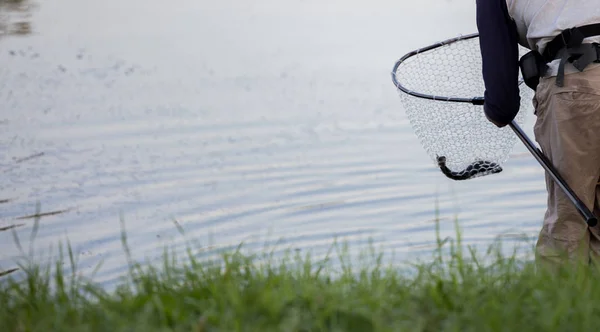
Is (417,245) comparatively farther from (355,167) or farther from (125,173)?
(125,173)

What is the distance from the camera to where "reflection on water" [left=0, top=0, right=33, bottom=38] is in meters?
14.6

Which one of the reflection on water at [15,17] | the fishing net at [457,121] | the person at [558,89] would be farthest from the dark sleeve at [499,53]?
the reflection on water at [15,17]

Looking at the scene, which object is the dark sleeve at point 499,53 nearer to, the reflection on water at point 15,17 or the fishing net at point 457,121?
the fishing net at point 457,121

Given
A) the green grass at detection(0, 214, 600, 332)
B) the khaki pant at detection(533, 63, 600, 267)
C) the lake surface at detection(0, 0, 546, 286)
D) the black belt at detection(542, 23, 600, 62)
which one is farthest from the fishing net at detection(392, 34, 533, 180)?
the green grass at detection(0, 214, 600, 332)

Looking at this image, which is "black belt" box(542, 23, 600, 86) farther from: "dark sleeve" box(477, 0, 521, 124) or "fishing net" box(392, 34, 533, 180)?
"fishing net" box(392, 34, 533, 180)

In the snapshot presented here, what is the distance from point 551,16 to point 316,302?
1832 millimetres

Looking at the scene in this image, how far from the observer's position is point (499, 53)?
4320 millimetres

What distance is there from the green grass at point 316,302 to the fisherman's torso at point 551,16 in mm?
1103

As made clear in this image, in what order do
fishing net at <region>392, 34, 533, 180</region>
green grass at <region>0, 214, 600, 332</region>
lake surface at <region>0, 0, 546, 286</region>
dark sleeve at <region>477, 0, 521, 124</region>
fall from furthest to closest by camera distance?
lake surface at <region>0, 0, 546, 286</region> < fishing net at <region>392, 34, 533, 180</region> < dark sleeve at <region>477, 0, 521, 124</region> < green grass at <region>0, 214, 600, 332</region>

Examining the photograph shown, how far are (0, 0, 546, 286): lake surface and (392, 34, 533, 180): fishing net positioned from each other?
912mm

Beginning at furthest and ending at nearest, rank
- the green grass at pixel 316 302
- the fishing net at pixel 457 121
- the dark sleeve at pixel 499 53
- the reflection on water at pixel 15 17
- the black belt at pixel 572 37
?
the reflection on water at pixel 15 17 < the fishing net at pixel 457 121 < the dark sleeve at pixel 499 53 < the black belt at pixel 572 37 < the green grass at pixel 316 302

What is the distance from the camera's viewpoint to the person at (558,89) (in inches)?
165

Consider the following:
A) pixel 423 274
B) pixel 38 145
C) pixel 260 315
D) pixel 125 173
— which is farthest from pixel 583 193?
pixel 38 145

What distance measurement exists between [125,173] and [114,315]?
5.36 meters
